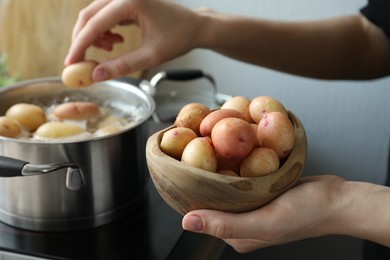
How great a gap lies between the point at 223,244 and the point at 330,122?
736 mm

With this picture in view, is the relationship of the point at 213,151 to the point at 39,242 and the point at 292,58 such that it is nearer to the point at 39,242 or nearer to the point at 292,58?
the point at 39,242

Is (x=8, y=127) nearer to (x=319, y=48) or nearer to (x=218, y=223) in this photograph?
(x=218, y=223)

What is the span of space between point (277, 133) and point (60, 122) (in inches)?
13.8

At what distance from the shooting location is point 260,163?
52cm

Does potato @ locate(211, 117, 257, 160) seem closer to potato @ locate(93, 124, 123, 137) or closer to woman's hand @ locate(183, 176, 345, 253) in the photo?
woman's hand @ locate(183, 176, 345, 253)

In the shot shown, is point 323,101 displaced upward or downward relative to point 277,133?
downward

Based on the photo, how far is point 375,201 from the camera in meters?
0.59

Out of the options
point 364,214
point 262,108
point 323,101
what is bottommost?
point 323,101

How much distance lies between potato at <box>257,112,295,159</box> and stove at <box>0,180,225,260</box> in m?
0.18

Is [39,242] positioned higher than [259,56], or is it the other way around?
[259,56]

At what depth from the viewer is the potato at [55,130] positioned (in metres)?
0.72

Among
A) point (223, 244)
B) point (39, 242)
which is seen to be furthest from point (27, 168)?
point (223, 244)

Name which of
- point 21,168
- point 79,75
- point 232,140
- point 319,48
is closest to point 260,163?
point 232,140

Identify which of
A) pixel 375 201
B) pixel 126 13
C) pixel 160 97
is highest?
pixel 126 13
